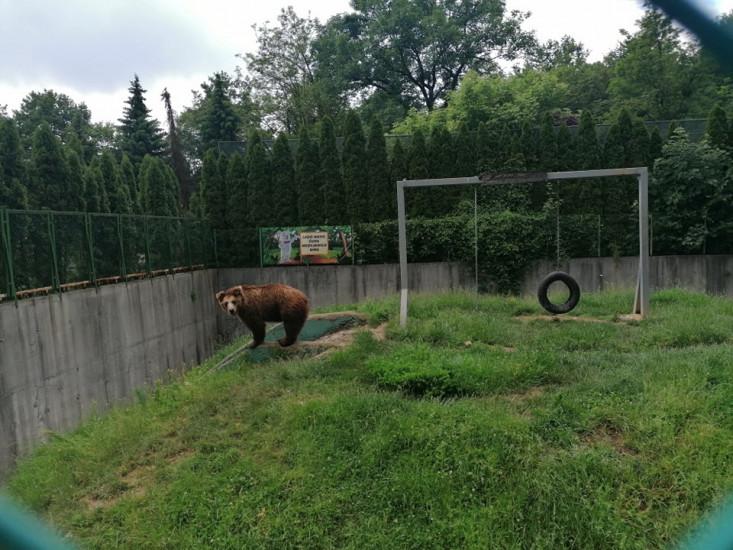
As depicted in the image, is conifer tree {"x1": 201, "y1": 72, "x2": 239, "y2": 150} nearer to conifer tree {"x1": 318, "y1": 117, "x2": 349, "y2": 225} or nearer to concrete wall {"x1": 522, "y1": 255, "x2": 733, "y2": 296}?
conifer tree {"x1": 318, "y1": 117, "x2": 349, "y2": 225}

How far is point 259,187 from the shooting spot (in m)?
16.1

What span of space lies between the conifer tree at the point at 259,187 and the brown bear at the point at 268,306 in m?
9.06

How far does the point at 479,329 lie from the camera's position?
7.25 metres

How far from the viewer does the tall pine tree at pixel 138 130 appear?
110 ft

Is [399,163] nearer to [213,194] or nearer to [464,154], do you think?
[464,154]

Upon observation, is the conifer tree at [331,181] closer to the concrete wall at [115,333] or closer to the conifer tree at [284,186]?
the conifer tree at [284,186]

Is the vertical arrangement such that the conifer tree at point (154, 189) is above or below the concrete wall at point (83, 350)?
above

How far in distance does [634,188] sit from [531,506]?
43.2ft

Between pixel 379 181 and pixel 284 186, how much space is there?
292cm

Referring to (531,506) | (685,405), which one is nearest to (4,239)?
(531,506)

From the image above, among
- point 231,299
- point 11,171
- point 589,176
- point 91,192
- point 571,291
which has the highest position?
point 11,171

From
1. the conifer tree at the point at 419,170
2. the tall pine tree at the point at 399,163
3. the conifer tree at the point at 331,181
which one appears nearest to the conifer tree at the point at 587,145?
the conifer tree at the point at 419,170

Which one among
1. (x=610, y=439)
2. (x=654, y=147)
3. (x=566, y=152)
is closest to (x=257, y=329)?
(x=610, y=439)

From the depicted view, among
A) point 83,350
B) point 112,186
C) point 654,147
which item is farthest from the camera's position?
point 112,186
